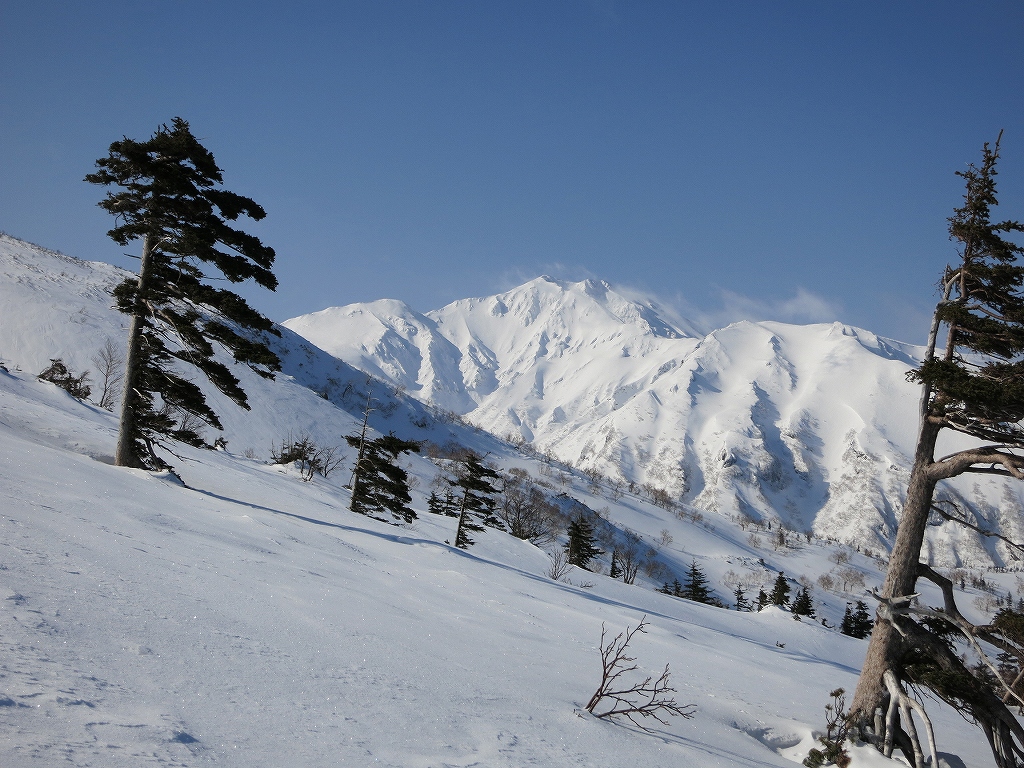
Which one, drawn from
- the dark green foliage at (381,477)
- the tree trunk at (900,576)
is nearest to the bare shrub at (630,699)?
the tree trunk at (900,576)

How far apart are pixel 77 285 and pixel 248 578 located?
14192cm

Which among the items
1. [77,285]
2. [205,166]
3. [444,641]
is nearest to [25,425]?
[205,166]

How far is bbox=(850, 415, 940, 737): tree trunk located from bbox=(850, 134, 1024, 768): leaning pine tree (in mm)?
15

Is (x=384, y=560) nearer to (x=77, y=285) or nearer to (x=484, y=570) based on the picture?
(x=484, y=570)

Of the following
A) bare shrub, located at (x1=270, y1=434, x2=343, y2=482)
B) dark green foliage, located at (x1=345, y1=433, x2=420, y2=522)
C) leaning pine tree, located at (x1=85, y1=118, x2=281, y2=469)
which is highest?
leaning pine tree, located at (x1=85, y1=118, x2=281, y2=469)

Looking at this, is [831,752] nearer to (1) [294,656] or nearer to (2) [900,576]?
(2) [900,576]

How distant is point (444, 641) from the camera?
6.33 metres

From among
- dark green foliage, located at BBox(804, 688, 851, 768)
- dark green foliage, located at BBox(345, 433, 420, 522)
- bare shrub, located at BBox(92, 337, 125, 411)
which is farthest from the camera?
bare shrub, located at BBox(92, 337, 125, 411)

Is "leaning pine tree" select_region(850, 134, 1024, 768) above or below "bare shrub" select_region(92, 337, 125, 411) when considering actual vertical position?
above

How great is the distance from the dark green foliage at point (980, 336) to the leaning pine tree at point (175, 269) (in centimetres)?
1298

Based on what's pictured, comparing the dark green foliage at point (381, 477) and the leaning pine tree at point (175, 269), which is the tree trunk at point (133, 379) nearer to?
the leaning pine tree at point (175, 269)

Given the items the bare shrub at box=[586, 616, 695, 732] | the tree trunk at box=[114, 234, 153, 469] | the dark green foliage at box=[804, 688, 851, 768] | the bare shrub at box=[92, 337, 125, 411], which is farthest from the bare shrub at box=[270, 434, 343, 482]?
the dark green foliage at box=[804, 688, 851, 768]

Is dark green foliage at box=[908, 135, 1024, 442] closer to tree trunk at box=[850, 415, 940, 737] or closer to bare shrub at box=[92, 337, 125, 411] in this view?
tree trunk at box=[850, 415, 940, 737]

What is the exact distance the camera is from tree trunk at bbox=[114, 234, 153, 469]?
47.3ft
